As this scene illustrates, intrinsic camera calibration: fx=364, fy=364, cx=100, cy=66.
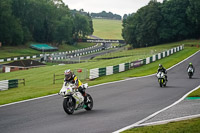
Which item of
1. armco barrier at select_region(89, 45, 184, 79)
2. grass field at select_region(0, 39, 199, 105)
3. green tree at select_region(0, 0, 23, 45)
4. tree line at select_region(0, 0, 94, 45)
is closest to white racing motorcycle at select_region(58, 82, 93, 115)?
grass field at select_region(0, 39, 199, 105)

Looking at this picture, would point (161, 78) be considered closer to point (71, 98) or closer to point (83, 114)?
point (83, 114)

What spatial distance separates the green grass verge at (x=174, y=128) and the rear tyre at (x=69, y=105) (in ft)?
Answer: 13.6

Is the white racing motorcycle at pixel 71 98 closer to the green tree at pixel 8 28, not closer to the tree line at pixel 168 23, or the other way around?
the green tree at pixel 8 28

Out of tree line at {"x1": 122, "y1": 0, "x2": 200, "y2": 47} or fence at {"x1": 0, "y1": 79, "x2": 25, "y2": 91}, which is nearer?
fence at {"x1": 0, "y1": 79, "x2": 25, "y2": 91}

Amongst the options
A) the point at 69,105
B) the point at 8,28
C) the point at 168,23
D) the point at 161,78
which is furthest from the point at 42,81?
the point at 168,23

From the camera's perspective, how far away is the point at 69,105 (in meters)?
14.4

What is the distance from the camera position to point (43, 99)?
19750 mm

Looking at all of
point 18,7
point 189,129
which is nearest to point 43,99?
point 189,129

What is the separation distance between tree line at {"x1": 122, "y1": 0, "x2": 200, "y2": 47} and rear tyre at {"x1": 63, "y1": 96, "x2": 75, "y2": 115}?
309ft

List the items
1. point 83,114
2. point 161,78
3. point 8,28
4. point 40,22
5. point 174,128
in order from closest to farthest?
point 174,128
point 83,114
point 161,78
point 8,28
point 40,22

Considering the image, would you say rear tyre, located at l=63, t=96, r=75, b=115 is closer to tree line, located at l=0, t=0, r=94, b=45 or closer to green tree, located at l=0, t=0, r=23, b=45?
green tree, located at l=0, t=0, r=23, b=45

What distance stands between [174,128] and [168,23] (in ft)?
333

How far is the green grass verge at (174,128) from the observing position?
10102mm

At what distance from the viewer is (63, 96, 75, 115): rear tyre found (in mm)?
14109
